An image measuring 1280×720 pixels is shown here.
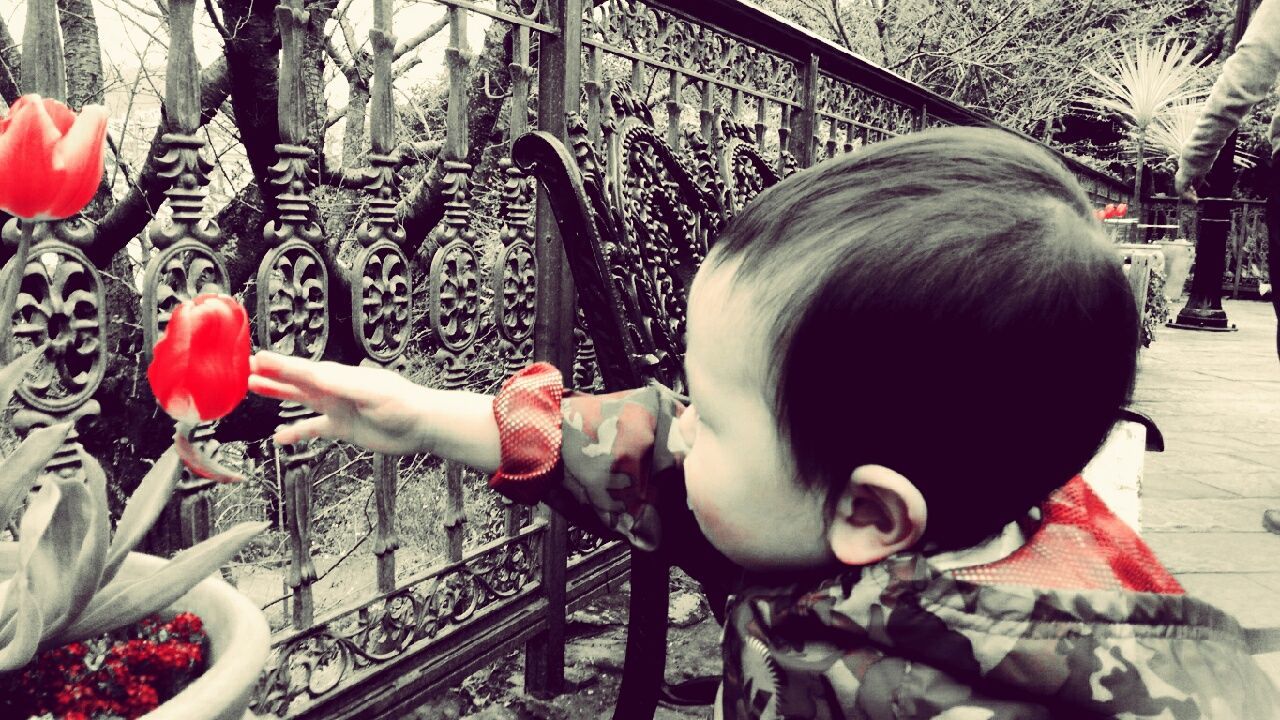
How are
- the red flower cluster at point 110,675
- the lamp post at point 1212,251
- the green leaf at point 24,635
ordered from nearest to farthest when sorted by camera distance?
the green leaf at point 24,635 < the red flower cluster at point 110,675 < the lamp post at point 1212,251

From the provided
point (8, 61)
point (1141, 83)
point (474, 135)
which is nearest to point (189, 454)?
point (8, 61)

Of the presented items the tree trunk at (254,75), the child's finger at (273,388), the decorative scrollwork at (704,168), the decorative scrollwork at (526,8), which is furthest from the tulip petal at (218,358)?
the tree trunk at (254,75)

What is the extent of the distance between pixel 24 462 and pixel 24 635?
21cm

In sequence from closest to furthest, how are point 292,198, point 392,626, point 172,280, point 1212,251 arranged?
1. point 172,280
2. point 292,198
3. point 392,626
4. point 1212,251

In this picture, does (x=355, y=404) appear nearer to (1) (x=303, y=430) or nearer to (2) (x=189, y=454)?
(1) (x=303, y=430)

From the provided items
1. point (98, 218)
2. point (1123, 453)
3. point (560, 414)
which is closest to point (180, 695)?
point (560, 414)

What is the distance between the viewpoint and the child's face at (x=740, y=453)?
853mm

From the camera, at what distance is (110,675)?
914 millimetres

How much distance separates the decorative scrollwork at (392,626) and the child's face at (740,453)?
40.1 inches

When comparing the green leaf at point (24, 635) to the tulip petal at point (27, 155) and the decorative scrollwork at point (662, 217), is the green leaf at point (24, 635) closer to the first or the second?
the tulip petal at point (27, 155)

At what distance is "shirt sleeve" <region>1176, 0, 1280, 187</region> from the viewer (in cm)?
349

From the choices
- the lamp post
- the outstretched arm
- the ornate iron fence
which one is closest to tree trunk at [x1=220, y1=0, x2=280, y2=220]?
the ornate iron fence

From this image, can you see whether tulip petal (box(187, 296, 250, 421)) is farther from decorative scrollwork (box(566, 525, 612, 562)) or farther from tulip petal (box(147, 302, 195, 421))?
decorative scrollwork (box(566, 525, 612, 562))

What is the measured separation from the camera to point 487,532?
116 inches
